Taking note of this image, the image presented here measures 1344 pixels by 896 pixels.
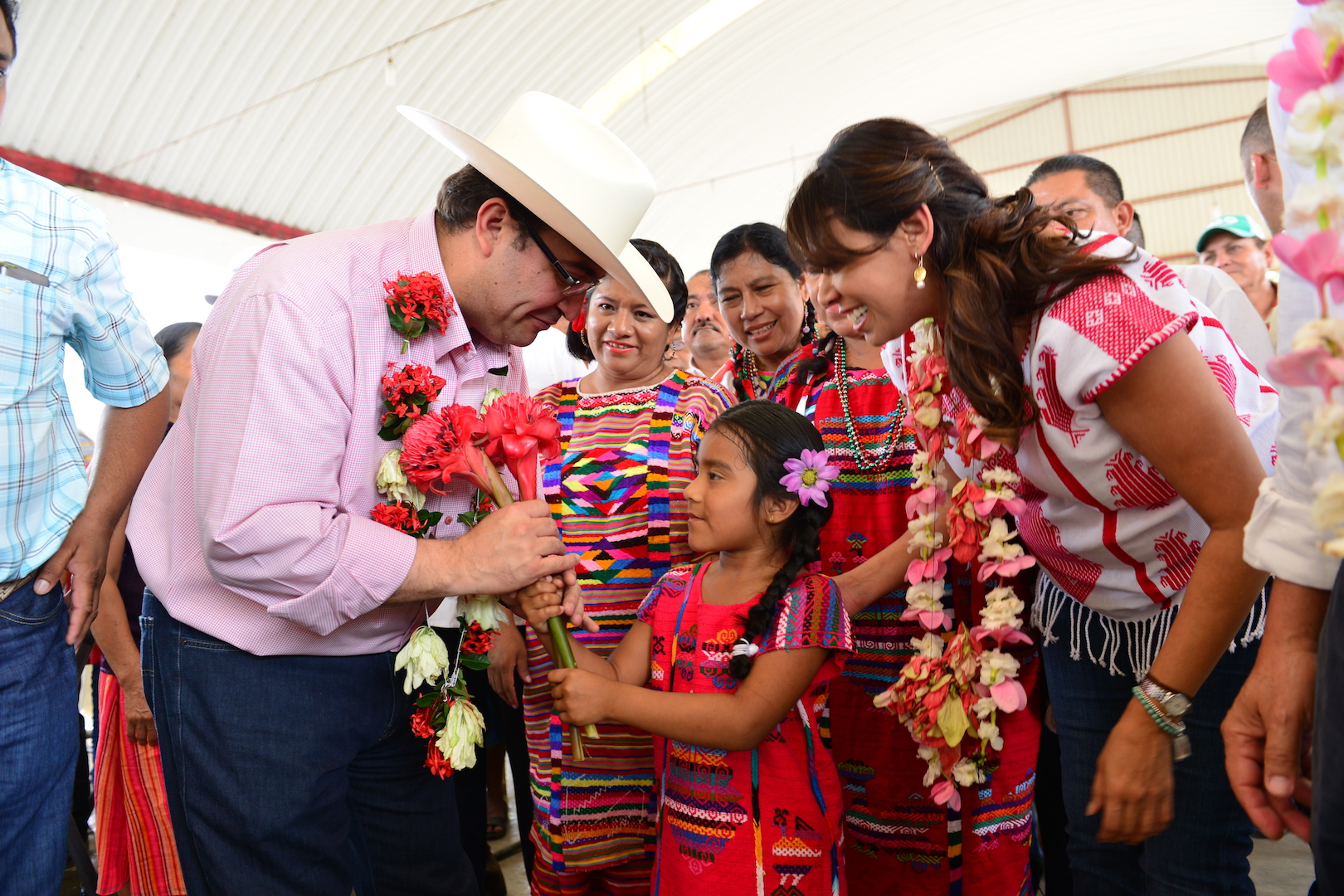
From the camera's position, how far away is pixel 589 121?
2090mm

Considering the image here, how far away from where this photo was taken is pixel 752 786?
1.98 meters

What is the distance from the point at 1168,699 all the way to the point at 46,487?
220 cm

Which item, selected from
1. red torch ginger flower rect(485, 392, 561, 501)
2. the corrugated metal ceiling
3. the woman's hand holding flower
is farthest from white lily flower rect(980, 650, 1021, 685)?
the corrugated metal ceiling

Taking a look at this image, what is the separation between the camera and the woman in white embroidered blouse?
4.66 ft

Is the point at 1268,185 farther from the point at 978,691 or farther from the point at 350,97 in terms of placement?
the point at 350,97

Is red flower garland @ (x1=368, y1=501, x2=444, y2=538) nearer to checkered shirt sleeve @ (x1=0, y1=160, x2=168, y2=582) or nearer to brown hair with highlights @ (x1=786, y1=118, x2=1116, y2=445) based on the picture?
checkered shirt sleeve @ (x1=0, y1=160, x2=168, y2=582)

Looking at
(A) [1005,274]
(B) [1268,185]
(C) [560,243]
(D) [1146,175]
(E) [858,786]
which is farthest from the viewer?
(D) [1146,175]

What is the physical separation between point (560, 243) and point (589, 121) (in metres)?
0.38

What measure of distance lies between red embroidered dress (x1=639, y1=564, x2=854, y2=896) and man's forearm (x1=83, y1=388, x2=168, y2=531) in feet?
4.32

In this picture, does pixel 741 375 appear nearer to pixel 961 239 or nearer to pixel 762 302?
pixel 762 302

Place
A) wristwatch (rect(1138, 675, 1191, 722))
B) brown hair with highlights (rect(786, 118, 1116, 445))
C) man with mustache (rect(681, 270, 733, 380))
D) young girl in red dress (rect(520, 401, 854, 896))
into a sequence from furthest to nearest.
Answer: man with mustache (rect(681, 270, 733, 380)) < young girl in red dress (rect(520, 401, 854, 896)) < brown hair with highlights (rect(786, 118, 1116, 445)) < wristwatch (rect(1138, 675, 1191, 722))

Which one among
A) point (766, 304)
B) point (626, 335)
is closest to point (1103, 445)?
point (626, 335)

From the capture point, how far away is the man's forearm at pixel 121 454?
2115 mm

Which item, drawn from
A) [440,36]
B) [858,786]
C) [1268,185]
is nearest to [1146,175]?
[440,36]
